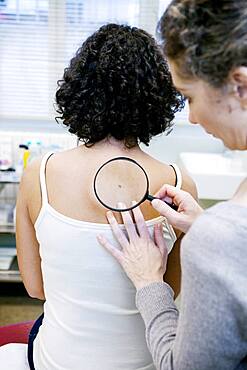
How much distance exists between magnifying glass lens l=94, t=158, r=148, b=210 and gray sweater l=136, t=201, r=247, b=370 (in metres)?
0.33

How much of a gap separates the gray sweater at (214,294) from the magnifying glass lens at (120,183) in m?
0.33

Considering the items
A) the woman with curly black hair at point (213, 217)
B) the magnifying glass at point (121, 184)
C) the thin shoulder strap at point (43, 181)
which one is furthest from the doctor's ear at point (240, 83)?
the thin shoulder strap at point (43, 181)

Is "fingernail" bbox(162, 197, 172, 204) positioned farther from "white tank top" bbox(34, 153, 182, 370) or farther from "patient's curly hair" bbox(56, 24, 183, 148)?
"patient's curly hair" bbox(56, 24, 183, 148)

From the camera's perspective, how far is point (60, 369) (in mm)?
1019

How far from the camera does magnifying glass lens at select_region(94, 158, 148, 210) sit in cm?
94

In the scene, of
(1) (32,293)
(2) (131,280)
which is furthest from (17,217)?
(2) (131,280)

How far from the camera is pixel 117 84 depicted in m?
0.96

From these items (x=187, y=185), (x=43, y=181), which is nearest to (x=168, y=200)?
(x=187, y=185)

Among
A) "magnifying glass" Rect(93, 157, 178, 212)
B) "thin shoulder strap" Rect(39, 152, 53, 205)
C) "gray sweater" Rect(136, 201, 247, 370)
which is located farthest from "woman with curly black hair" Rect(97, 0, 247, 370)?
"thin shoulder strap" Rect(39, 152, 53, 205)

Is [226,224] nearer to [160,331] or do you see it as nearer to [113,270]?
[160,331]

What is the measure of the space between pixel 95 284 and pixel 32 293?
1.05ft

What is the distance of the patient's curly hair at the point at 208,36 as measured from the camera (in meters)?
0.59

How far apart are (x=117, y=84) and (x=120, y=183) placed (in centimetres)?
22

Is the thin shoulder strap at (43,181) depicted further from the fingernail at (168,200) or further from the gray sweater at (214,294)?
the gray sweater at (214,294)
